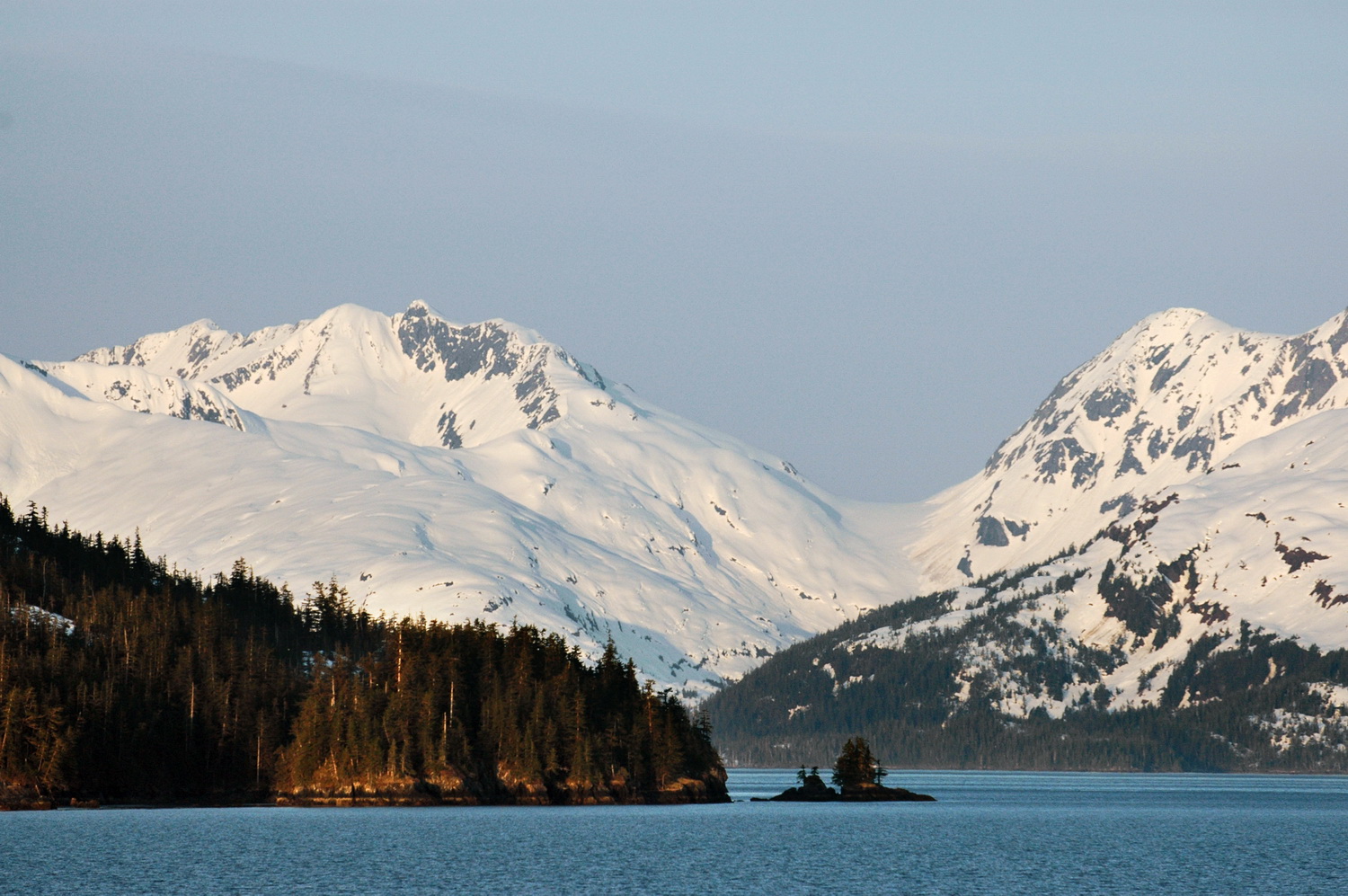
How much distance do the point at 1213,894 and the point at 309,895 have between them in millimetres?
64861

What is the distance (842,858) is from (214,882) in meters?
57.8

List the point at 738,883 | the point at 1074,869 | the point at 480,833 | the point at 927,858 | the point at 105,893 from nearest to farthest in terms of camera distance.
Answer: the point at 105,893 < the point at 738,883 < the point at 1074,869 < the point at 927,858 < the point at 480,833

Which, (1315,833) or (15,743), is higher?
(15,743)

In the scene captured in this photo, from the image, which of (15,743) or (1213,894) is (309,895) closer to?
(1213,894)

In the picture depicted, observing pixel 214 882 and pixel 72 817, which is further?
pixel 72 817

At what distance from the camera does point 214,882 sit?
134 meters

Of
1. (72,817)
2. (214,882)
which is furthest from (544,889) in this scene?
(72,817)

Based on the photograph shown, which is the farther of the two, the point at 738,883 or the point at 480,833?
the point at 480,833

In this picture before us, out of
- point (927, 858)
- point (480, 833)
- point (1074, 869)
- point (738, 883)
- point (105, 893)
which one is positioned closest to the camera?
point (105, 893)

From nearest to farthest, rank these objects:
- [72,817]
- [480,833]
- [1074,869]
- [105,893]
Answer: [105,893]
[1074,869]
[480,833]
[72,817]

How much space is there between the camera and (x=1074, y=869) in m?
154

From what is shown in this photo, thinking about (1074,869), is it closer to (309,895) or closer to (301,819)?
(309,895)

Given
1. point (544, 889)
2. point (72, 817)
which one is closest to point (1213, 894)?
point (544, 889)

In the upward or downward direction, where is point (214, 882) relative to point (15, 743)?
downward
